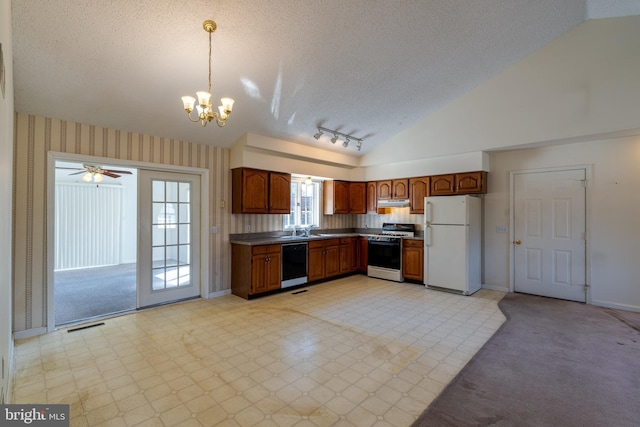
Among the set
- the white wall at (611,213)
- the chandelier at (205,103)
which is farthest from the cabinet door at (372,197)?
the chandelier at (205,103)

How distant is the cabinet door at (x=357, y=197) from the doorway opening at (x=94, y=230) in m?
4.57

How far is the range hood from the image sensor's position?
596cm

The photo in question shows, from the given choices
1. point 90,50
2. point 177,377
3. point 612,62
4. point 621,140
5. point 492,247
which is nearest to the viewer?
point 177,377

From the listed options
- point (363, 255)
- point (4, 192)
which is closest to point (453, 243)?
point (363, 255)

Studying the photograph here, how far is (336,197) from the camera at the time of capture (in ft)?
21.3

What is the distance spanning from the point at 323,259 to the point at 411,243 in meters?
1.78

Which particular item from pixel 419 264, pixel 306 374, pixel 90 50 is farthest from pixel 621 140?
pixel 90 50

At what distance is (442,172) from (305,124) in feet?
8.92

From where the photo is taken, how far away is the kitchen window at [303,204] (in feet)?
20.4

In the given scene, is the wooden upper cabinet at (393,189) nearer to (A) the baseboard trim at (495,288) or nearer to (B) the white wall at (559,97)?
(B) the white wall at (559,97)

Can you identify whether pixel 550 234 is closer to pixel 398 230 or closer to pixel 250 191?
pixel 398 230

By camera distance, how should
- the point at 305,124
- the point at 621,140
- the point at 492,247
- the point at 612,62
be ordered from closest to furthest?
1. the point at 612,62
2. the point at 621,140
3. the point at 305,124
4. the point at 492,247

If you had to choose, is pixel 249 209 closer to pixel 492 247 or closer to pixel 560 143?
pixel 492 247

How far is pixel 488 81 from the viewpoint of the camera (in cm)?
466
